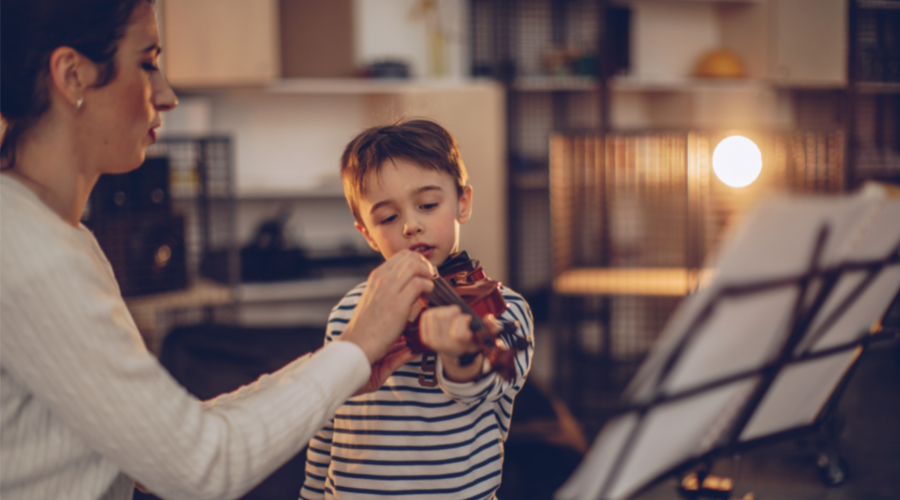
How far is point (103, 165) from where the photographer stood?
2.58 ft

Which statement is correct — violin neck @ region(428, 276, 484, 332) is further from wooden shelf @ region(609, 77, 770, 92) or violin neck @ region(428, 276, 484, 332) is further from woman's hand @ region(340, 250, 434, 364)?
wooden shelf @ region(609, 77, 770, 92)

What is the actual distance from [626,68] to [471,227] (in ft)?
4.03

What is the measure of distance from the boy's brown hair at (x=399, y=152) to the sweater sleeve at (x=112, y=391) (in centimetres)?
39

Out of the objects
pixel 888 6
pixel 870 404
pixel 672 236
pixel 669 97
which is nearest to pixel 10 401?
pixel 672 236

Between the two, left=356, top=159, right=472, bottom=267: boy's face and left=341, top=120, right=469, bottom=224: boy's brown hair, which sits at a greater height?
left=341, top=120, right=469, bottom=224: boy's brown hair

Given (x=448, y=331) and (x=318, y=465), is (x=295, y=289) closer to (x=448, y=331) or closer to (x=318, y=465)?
(x=318, y=465)

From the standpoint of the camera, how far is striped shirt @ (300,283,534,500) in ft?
3.05

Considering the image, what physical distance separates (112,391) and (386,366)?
1.15ft

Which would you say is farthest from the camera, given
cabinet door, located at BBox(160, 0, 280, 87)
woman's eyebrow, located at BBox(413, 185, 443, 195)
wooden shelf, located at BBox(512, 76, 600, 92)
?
wooden shelf, located at BBox(512, 76, 600, 92)

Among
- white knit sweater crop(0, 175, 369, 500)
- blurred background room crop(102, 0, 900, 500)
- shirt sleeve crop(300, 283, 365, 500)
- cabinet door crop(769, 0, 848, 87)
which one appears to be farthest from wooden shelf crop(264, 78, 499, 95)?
white knit sweater crop(0, 175, 369, 500)

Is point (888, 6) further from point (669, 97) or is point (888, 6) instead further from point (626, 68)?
point (626, 68)

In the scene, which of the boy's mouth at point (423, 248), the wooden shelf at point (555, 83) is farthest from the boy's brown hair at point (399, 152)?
the wooden shelf at point (555, 83)

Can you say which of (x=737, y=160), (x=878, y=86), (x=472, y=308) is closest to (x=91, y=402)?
(x=472, y=308)

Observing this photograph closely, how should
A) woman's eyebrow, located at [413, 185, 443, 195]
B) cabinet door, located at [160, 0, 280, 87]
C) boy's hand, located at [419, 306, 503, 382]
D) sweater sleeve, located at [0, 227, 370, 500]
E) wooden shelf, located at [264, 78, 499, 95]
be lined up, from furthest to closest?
wooden shelf, located at [264, 78, 499, 95] → cabinet door, located at [160, 0, 280, 87] → woman's eyebrow, located at [413, 185, 443, 195] → boy's hand, located at [419, 306, 503, 382] → sweater sleeve, located at [0, 227, 370, 500]
